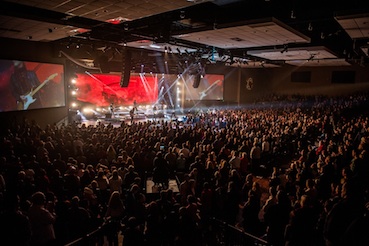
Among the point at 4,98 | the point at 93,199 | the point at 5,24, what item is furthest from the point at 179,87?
the point at 93,199

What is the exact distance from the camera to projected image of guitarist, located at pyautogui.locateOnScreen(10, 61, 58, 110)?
10859 mm

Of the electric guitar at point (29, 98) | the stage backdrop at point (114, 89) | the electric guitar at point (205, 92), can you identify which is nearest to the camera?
the electric guitar at point (29, 98)

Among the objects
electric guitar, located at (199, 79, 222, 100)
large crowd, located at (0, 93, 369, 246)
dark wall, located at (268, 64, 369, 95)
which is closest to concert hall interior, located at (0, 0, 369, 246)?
large crowd, located at (0, 93, 369, 246)

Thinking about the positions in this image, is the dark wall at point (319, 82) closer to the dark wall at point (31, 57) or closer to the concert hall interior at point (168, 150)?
the concert hall interior at point (168, 150)

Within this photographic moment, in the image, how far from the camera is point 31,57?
1166 centimetres

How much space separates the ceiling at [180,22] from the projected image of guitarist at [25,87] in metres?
1.46

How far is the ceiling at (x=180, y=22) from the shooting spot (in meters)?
6.30

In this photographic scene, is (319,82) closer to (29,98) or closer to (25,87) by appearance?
(29,98)

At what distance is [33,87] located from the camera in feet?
38.6

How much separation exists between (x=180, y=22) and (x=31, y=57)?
6823 millimetres

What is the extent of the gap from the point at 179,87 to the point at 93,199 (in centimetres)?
2014

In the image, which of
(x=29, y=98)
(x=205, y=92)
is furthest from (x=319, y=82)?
(x=29, y=98)

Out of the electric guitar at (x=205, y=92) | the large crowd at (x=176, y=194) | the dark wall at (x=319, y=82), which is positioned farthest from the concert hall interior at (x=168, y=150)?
the electric guitar at (x=205, y=92)

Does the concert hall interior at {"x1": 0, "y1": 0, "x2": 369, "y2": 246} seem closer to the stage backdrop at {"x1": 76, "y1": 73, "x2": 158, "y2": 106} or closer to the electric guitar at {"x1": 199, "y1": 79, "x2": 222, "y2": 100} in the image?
the stage backdrop at {"x1": 76, "y1": 73, "x2": 158, "y2": 106}
